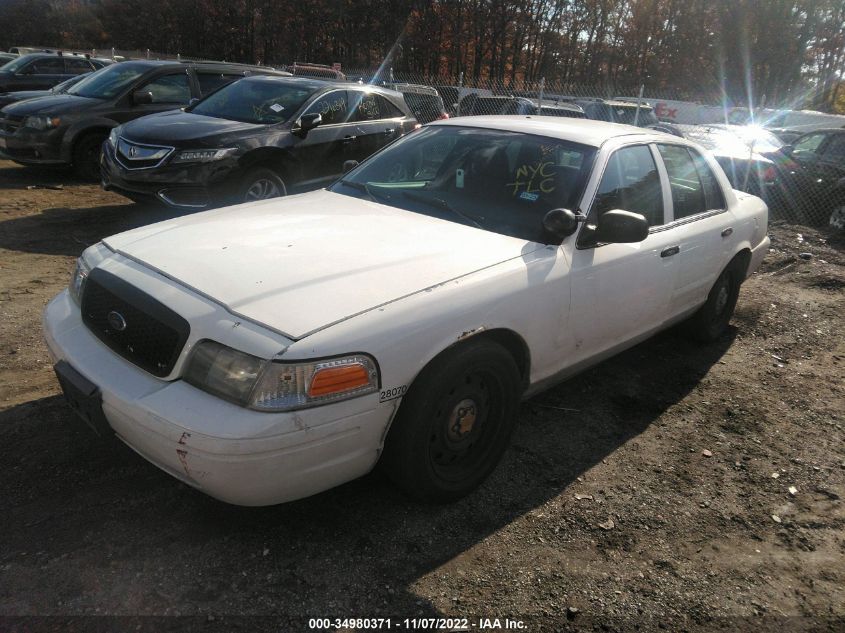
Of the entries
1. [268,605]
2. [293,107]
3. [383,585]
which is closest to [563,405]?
[383,585]

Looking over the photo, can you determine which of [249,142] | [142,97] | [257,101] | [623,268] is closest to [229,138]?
[249,142]

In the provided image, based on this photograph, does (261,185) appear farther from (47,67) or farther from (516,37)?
(516,37)

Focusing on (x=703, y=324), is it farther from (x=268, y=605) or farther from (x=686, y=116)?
(x=686, y=116)

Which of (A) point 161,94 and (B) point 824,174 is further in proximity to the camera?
(B) point 824,174

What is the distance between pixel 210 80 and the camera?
31.5ft

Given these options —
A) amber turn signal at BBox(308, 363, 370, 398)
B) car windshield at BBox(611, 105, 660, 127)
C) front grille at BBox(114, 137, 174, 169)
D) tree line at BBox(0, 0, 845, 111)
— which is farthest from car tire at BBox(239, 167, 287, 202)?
tree line at BBox(0, 0, 845, 111)

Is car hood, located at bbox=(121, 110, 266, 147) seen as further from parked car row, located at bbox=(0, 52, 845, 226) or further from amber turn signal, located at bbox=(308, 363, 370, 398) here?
amber turn signal, located at bbox=(308, 363, 370, 398)

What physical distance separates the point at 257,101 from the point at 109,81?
11.0ft

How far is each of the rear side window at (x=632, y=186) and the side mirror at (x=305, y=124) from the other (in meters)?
4.22

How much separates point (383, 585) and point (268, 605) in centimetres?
43

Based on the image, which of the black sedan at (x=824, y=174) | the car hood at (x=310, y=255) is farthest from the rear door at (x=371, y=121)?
the black sedan at (x=824, y=174)

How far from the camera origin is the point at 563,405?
403 cm

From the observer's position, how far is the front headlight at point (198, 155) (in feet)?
21.5

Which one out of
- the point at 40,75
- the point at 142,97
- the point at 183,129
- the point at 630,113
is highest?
the point at 40,75
